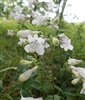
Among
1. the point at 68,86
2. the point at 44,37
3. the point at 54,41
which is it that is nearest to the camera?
the point at 54,41

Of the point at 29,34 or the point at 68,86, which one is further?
the point at 68,86

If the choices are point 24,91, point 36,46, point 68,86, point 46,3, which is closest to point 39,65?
point 36,46

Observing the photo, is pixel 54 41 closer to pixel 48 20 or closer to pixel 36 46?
pixel 36 46

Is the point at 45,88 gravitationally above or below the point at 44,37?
below

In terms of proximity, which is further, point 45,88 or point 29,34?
point 45,88

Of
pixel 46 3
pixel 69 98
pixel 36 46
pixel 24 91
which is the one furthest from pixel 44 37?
pixel 46 3

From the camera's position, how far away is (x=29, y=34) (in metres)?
1.40

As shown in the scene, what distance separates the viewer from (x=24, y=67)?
5.57ft

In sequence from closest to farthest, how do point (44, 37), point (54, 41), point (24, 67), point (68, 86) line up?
point (54, 41), point (44, 37), point (24, 67), point (68, 86)

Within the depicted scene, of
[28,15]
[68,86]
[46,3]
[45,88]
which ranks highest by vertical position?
[46,3]

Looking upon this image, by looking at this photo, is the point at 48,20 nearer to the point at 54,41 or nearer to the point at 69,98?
the point at 54,41

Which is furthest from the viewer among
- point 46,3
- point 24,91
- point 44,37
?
point 46,3

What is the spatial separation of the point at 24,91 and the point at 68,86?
0.52 m

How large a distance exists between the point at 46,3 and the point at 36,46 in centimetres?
117
